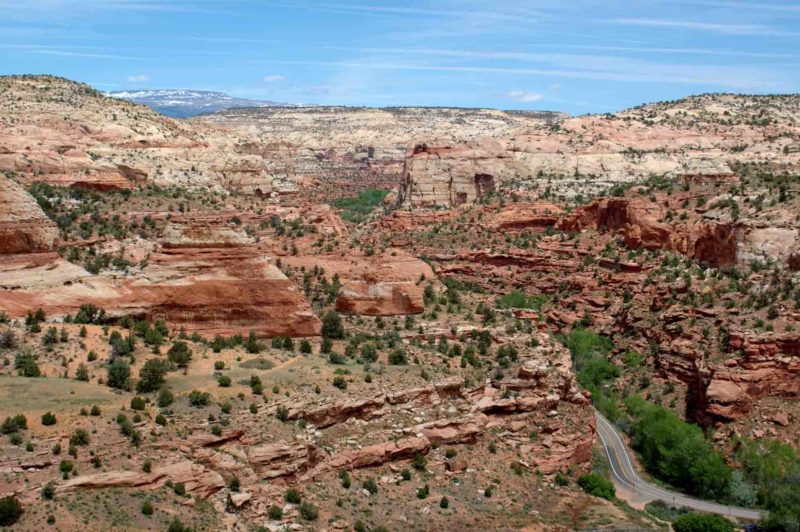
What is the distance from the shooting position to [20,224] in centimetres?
3597

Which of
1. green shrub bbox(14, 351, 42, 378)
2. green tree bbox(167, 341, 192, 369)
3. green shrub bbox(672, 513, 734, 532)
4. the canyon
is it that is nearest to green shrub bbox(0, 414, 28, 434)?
the canyon

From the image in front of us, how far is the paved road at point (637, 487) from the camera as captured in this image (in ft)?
139

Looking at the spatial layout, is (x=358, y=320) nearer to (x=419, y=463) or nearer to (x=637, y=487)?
(x=419, y=463)

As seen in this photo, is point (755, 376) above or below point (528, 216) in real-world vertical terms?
below

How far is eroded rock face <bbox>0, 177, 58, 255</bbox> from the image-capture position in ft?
117

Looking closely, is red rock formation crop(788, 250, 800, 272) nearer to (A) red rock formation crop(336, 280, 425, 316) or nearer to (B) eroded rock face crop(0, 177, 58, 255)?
(A) red rock formation crop(336, 280, 425, 316)

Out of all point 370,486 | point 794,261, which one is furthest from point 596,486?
point 794,261

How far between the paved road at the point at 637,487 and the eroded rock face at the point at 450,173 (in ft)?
137

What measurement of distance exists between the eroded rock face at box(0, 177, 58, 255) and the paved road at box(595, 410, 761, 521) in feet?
90.5

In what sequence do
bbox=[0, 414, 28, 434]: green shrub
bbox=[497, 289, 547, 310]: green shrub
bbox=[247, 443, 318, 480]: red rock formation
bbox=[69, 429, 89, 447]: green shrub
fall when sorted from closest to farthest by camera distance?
1. bbox=[0, 414, 28, 434]: green shrub
2. bbox=[69, 429, 89, 447]: green shrub
3. bbox=[247, 443, 318, 480]: red rock formation
4. bbox=[497, 289, 547, 310]: green shrub

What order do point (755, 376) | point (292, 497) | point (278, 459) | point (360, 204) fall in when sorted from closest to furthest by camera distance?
point (292, 497)
point (278, 459)
point (755, 376)
point (360, 204)

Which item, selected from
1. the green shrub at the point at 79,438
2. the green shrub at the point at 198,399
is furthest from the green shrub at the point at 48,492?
the green shrub at the point at 198,399

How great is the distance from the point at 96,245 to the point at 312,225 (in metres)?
23.5

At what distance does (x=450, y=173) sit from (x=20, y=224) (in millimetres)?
59762
